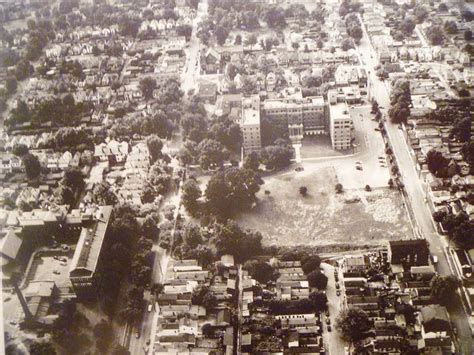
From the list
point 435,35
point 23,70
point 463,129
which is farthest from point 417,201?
point 23,70

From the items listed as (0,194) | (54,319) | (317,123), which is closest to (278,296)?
(54,319)

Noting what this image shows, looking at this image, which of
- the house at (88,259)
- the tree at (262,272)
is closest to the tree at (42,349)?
the house at (88,259)

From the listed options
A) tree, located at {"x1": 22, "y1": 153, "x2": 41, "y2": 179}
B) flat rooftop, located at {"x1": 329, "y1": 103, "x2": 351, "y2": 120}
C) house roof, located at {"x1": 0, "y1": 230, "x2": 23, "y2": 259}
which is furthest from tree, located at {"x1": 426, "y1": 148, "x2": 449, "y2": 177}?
tree, located at {"x1": 22, "y1": 153, "x2": 41, "y2": 179}

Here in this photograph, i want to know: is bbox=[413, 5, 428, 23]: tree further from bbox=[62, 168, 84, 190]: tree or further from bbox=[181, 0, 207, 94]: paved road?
bbox=[62, 168, 84, 190]: tree

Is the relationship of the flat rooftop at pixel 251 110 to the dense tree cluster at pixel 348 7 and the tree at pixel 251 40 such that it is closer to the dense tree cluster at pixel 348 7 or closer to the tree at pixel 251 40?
the tree at pixel 251 40

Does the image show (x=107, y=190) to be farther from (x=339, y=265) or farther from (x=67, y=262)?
(x=339, y=265)

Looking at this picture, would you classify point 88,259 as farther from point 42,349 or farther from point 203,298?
point 203,298
